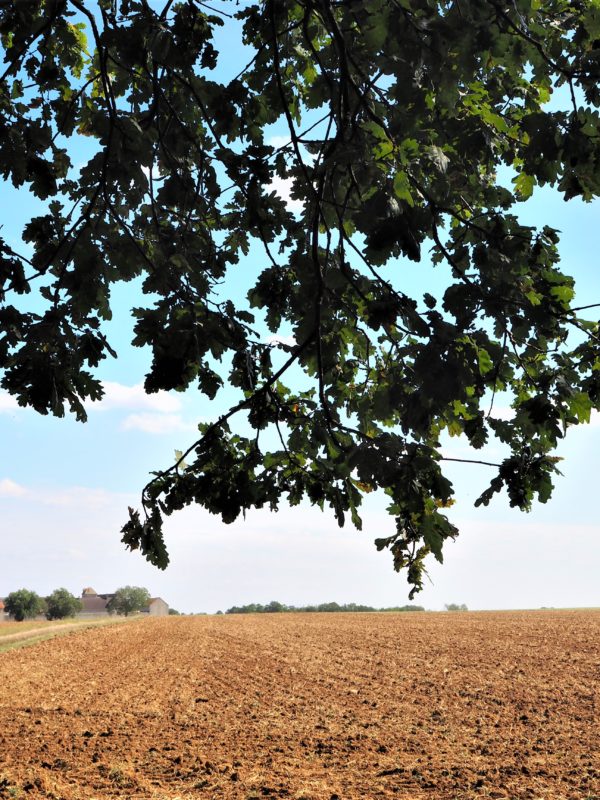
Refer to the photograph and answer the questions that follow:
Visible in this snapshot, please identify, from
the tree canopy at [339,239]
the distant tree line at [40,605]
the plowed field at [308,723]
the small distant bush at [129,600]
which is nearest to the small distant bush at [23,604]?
the distant tree line at [40,605]

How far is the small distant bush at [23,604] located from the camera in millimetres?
111812

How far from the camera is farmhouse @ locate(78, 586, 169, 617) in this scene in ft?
440

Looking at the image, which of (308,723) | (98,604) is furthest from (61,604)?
(308,723)

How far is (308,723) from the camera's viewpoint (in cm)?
1344

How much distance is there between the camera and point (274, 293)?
21.2 ft

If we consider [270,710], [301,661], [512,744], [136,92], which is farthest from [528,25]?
[301,661]

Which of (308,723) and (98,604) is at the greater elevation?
(308,723)

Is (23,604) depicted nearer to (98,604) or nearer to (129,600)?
(129,600)

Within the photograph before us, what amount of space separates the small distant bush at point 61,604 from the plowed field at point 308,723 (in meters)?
97.0

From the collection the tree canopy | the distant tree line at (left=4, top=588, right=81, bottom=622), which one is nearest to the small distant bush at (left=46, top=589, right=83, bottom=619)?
the distant tree line at (left=4, top=588, right=81, bottom=622)

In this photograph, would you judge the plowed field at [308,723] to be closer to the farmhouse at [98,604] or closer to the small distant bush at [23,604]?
the small distant bush at [23,604]

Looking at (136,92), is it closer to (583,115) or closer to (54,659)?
(583,115)

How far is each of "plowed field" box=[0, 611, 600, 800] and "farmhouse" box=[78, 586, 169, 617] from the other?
4475 inches

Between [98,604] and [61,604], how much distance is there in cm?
2402
